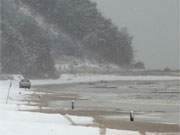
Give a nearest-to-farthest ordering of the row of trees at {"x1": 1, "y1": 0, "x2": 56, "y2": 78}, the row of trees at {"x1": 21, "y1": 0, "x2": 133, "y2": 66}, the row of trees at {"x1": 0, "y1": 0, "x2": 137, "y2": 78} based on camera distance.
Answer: the row of trees at {"x1": 1, "y1": 0, "x2": 56, "y2": 78} → the row of trees at {"x1": 0, "y1": 0, "x2": 137, "y2": 78} → the row of trees at {"x1": 21, "y1": 0, "x2": 133, "y2": 66}

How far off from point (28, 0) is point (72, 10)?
776 inches

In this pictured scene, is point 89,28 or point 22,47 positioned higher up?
point 89,28

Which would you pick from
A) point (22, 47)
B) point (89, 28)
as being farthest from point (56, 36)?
point (22, 47)

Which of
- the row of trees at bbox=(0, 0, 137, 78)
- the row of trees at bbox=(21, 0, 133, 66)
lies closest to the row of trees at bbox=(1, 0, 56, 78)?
the row of trees at bbox=(0, 0, 137, 78)

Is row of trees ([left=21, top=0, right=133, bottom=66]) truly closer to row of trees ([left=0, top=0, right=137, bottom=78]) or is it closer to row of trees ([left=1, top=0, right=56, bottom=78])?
row of trees ([left=0, top=0, right=137, bottom=78])

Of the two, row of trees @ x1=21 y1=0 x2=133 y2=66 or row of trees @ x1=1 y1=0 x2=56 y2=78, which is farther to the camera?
row of trees @ x1=21 y1=0 x2=133 y2=66

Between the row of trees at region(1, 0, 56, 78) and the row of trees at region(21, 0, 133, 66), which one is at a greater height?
the row of trees at region(21, 0, 133, 66)

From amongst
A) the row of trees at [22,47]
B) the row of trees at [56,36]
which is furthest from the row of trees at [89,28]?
the row of trees at [22,47]

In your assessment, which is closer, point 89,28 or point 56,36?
point 56,36

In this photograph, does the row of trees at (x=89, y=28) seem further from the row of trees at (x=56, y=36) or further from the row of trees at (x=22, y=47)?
the row of trees at (x=22, y=47)

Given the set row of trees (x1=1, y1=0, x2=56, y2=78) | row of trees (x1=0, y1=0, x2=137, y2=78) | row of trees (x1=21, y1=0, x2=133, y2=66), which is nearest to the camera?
row of trees (x1=1, y1=0, x2=56, y2=78)

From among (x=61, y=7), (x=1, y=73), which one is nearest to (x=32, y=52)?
(x=1, y=73)

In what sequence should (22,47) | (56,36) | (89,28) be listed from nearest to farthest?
(22,47) → (56,36) → (89,28)

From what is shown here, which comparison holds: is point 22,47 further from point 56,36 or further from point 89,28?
point 89,28
